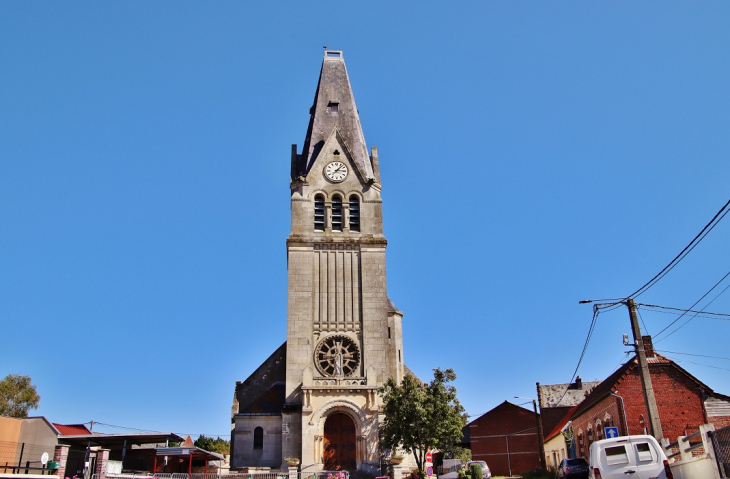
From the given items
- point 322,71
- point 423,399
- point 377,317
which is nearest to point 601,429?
point 423,399

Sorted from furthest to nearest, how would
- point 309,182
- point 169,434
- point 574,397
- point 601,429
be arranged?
point 574,397 < point 309,182 < point 601,429 < point 169,434

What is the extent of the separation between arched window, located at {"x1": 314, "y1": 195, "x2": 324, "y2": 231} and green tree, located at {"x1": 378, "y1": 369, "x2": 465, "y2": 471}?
1311cm

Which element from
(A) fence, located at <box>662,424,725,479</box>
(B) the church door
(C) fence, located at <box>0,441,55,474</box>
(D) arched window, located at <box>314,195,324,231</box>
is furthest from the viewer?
(D) arched window, located at <box>314,195,324,231</box>

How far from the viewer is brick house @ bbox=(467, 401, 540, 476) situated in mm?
66312

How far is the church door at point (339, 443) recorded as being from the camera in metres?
39.9

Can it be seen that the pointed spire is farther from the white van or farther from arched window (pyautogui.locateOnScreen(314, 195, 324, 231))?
the white van

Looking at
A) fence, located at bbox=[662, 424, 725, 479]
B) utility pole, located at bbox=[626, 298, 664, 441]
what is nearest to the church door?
utility pole, located at bbox=[626, 298, 664, 441]

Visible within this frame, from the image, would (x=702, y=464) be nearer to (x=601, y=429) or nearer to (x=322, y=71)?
(x=601, y=429)

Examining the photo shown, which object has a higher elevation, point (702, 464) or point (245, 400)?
point (245, 400)

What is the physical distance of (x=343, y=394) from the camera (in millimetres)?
40625

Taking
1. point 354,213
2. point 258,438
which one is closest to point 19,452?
point 258,438

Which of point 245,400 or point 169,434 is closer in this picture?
point 169,434

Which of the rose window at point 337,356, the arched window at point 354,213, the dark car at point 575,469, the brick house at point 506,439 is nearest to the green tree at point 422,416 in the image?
the rose window at point 337,356

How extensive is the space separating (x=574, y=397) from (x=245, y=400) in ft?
142
